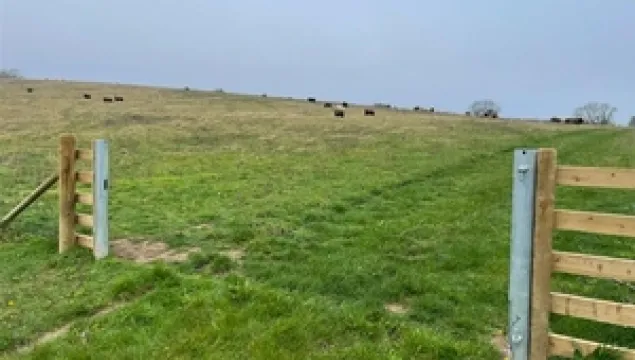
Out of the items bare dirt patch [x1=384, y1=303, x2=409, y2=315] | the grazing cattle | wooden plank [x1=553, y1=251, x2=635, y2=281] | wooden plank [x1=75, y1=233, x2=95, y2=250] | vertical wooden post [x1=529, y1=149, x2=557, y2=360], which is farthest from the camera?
the grazing cattle

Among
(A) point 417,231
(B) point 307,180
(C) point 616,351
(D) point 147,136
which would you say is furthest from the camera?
(D) point 147,136

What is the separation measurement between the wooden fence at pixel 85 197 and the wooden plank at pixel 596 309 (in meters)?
5.18

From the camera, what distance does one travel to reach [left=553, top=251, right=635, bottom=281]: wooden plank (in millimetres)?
4102

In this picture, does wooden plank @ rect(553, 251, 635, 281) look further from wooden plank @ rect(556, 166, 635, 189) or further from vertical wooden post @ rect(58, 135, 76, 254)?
vertical wooden post @ rect(58, 135, 76, 254)

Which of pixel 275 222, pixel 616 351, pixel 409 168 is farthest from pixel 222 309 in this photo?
pixel 409 168

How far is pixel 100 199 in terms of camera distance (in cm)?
753

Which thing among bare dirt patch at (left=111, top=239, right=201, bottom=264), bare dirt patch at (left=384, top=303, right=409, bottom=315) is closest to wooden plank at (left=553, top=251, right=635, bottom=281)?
bare dirt patch at (left=384, top=303, right=409, bottom=315)

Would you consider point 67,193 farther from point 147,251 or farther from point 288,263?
point 288,263

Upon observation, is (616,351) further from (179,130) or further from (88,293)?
(179,130)

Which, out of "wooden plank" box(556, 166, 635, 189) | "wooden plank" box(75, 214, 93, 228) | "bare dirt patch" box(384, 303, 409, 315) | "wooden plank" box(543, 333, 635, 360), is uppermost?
"wooden plank" box(556, 166, 635, 189)

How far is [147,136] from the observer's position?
887 inches

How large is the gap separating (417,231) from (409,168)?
7.06m

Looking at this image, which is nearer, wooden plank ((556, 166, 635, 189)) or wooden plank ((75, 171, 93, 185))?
wooden plank ((556, 166, 635, 189))

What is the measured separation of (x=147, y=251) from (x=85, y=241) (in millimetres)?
759
